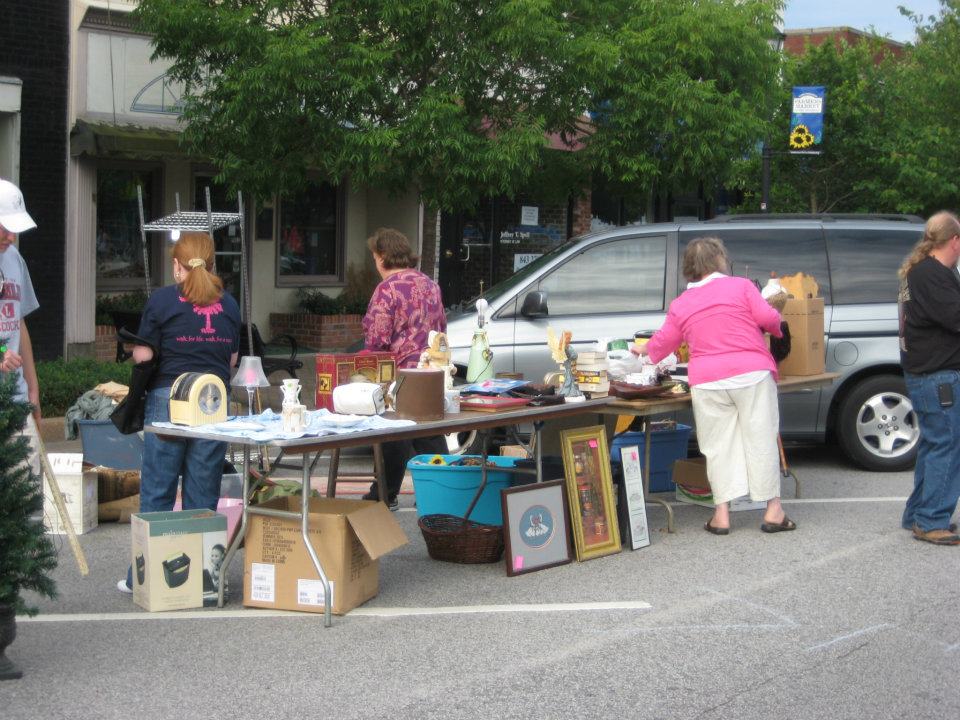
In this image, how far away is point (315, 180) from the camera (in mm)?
15438

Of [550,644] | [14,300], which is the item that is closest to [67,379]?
[14,300]

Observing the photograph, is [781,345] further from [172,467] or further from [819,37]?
[819,37]

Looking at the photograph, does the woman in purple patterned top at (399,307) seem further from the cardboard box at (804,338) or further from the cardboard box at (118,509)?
the cardboard box at (804,338)

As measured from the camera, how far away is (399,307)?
7.97 meters

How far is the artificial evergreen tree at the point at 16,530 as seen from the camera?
5.01 metres

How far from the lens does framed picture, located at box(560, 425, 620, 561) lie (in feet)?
23.7

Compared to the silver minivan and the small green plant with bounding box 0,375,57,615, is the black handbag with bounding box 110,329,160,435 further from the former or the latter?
the silver minivan

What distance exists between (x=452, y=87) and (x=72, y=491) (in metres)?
6.36

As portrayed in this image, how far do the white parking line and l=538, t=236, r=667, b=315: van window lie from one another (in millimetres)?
3915

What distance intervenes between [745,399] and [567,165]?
24.8ft

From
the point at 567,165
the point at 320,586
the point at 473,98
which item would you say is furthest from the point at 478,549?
the point at 567,165

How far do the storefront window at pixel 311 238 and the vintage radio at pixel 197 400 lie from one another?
11524mm

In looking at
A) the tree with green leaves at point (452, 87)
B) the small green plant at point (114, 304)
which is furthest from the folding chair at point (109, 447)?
the small green plant at point (114, 304)

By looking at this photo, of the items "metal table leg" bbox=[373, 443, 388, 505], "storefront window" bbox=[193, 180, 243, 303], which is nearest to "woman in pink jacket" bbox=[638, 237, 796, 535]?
"metal table leg" bbox=[373, 443, 388, 505]
